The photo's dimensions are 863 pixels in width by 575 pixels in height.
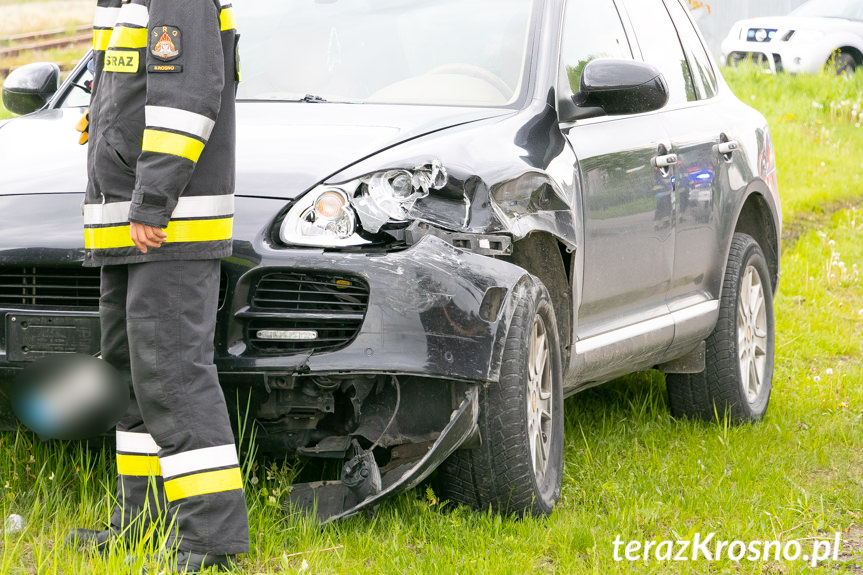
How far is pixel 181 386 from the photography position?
123 inches

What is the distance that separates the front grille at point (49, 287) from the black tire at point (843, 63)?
14.0 meters

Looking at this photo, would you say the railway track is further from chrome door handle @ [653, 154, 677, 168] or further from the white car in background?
chrome door handle @ [653, 154, 677, 168]

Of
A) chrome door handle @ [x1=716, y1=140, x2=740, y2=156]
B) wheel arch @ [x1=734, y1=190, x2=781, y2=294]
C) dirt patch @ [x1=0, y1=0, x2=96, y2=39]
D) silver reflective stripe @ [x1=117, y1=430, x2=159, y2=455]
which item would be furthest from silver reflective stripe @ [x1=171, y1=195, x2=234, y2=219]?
dirt patch @ [x1=0, y1=0, x2=96, y2=39]

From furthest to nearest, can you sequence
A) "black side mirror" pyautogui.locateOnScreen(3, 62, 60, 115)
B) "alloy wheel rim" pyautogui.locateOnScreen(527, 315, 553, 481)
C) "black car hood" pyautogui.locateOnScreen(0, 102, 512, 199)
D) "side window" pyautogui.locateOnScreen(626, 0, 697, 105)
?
1. "side window" pyautogui.locateOnScreen(626, 0, 697, 105)
2. "black side mirror" pyautogui.locateOnScreen(3, 62, 60, 115)
3. "alloy wheel rim" pyautogui.locateOnScreen(527, 315, 553, 481)
4. "black car hood" pyautogui.locateOnScreen(0, 102, 512, 199)

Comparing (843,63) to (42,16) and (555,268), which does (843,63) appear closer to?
(42,16)

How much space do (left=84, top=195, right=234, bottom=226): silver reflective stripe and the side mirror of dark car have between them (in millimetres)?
1484

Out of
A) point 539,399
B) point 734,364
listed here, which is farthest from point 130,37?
point 734,364

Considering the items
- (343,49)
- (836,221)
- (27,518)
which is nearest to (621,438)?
(343,49)

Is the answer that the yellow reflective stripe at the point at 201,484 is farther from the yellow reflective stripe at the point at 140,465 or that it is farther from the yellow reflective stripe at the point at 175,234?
the yellow reflective stripe at the point at 175,234

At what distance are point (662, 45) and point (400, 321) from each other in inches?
101

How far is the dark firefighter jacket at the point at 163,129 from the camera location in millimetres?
2988

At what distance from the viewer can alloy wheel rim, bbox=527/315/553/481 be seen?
3.76 metres

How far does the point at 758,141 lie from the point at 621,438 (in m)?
1.60

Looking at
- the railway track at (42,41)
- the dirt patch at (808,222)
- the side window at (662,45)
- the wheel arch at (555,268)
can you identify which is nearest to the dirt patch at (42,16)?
the railway track at (42,41)
